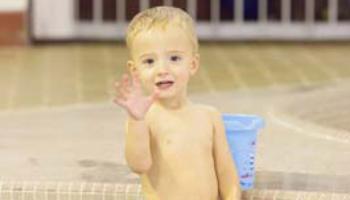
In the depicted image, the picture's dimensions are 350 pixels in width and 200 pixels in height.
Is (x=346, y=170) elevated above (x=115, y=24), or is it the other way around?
(x=346, y=170)

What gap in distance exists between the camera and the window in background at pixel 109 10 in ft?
28.7

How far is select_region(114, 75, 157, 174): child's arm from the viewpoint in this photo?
322 centimetres

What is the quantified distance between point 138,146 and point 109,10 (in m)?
5.45

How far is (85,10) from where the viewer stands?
874 cm

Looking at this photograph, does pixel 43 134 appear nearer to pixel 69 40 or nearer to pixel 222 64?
pixel 222 64

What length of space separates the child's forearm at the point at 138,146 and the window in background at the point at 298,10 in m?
5.44

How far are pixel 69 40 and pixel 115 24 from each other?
1.26 feet

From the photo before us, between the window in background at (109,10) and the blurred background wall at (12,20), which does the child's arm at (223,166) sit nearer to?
the blurred background wall at (12,20)

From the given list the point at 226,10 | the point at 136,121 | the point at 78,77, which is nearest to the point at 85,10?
the point at 226,10

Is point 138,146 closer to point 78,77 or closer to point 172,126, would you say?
point 172,126

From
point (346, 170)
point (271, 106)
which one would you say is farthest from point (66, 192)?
point (271, 106)

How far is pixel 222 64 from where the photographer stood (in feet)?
25.2

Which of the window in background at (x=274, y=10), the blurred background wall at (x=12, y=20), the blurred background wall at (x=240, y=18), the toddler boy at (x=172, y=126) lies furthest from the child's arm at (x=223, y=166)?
the window in background at (x=274, y=10)

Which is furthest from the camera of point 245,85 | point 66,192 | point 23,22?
point 23,22
